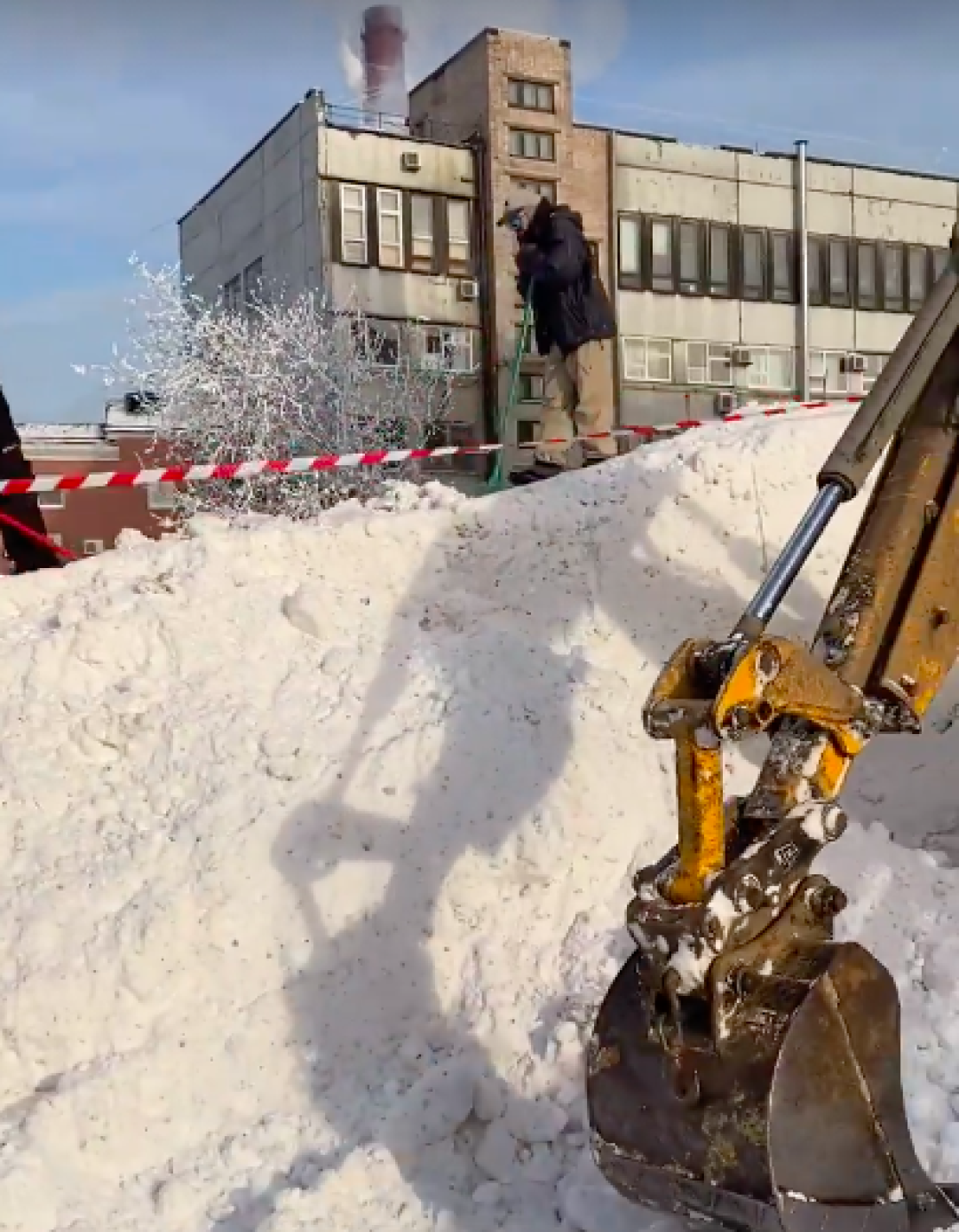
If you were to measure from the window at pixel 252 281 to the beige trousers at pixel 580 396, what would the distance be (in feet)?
64.8

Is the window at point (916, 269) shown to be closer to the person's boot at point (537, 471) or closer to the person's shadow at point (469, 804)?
the person's boot at point (537, 471)

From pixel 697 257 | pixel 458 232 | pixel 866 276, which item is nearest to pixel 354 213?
pixel 458 232

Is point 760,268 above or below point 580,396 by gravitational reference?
above

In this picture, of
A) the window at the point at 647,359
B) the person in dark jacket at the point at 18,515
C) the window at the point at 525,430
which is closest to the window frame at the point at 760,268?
the window at the point at 647,359

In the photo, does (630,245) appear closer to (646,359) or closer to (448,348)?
(646,359)

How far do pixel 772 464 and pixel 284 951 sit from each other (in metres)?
3.95

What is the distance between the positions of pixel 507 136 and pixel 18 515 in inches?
917

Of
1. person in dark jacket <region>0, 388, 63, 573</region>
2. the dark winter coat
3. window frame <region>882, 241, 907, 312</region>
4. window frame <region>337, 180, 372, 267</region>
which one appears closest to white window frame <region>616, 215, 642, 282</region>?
window frame <region>337, 180, 372, 267</region>

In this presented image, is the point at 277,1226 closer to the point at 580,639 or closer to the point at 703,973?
the point at 703,973

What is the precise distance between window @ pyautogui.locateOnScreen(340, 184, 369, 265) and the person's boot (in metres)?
19.2

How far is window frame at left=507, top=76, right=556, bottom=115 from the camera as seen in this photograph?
1148 inches

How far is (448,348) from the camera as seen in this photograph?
28.4 metres

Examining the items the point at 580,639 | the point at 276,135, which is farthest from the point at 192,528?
the point at 276,135

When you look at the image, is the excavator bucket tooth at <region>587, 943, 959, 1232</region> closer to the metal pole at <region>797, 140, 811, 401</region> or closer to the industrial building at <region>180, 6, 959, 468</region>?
the industrial building at <region>180, 6, 959, 468</region>
